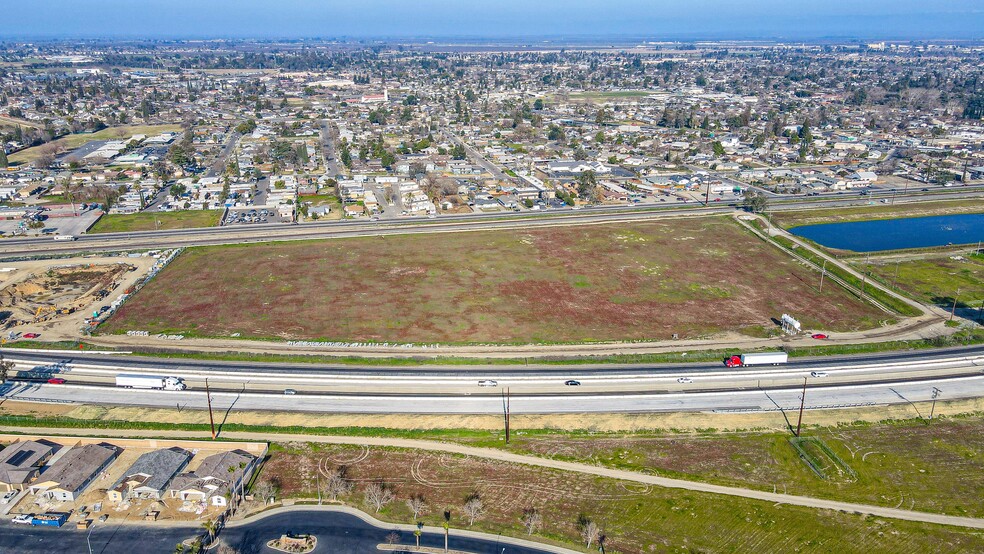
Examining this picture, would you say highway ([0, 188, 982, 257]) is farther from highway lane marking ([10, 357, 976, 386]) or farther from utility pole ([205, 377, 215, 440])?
utility pole ([205, 377, 215, 440])

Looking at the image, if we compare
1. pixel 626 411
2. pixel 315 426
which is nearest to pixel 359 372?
pixel 315 426

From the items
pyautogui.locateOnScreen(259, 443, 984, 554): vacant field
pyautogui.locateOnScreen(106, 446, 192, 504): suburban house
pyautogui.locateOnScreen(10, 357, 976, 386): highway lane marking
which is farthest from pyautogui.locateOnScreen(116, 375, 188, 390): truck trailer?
pyautogui.locateOnScreen(259, 443, 984, 554): vacant field


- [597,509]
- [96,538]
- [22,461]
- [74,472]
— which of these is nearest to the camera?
[96,538]

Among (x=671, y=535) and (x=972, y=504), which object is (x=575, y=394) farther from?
(x=972, y=504)

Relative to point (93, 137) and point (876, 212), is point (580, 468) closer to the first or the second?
point (876, 212)

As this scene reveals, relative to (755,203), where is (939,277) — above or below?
below

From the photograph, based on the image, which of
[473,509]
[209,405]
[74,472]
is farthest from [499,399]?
[74,472]
